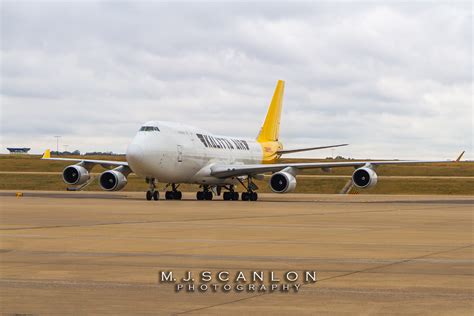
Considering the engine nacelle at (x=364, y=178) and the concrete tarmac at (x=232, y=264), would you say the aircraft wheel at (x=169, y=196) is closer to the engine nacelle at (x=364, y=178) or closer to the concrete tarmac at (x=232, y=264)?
the engine nacelle at (x=364, y=178)

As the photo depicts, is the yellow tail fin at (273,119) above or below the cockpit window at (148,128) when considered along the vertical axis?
above

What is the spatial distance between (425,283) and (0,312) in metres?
5.77

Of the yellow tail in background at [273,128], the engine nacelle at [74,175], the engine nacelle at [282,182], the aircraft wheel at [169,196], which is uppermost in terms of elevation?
the yellow tail in background at [273,128]

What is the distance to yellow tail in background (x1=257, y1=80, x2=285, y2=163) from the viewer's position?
219 ft

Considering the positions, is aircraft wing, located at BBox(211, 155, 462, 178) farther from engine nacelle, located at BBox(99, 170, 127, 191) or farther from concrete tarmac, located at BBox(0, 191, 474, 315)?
concrete tarmac, located at BBox(0, 191, 474, 315)

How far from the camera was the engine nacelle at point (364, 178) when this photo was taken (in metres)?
49.5

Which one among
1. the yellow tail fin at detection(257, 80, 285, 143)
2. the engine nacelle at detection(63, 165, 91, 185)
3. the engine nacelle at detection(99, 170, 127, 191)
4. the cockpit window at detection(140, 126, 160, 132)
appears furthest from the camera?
the yellow tail fin at detection(257, 80, 285, 143)

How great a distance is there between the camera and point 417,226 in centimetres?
2534

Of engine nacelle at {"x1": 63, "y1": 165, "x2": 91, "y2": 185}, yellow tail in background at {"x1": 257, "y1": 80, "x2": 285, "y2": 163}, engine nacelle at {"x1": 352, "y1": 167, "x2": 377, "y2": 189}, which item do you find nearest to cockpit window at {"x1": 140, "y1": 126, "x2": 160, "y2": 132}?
engine nacelle at {"x1": 63, "y1": 165, "x2": 91, "y2": 185}

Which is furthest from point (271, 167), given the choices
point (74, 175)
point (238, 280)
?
point (238, 280)

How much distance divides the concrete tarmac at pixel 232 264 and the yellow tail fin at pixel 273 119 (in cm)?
4030

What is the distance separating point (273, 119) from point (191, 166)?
17.6 m

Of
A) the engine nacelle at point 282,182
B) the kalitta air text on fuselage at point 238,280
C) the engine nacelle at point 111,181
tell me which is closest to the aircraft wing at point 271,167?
the engine nacelle at point 282,182

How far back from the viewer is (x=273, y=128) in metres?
67.8
